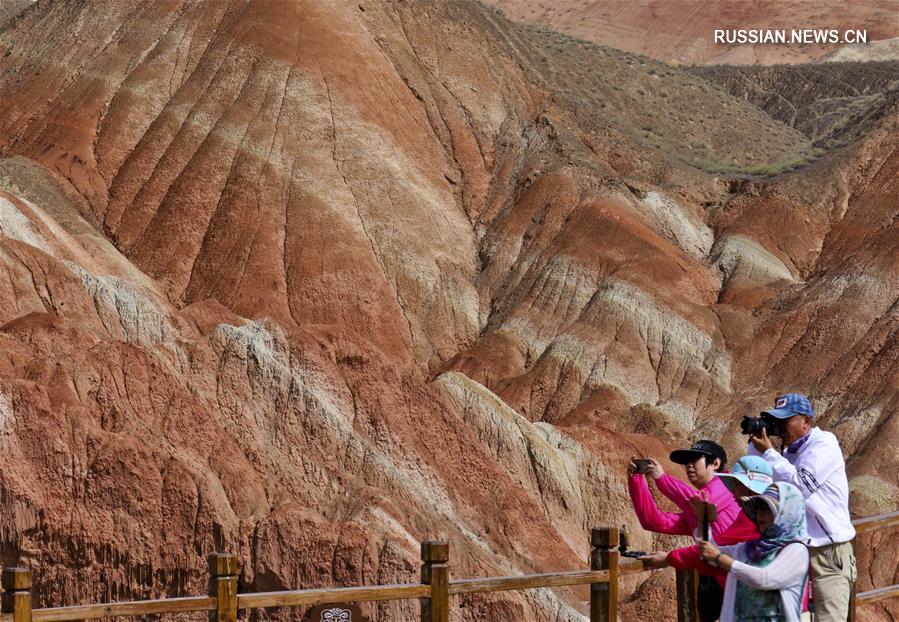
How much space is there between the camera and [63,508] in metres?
31.0

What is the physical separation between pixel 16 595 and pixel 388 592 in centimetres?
296

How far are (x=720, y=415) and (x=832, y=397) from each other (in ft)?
12.3

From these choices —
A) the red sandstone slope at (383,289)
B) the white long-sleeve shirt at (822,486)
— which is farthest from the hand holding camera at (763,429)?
the red sandstone slope at (383,289)

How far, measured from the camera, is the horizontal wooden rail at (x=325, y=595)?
45.4 ft

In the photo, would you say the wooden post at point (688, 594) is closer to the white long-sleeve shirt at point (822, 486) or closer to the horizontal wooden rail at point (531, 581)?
the horizontal wooden rail at point (531, 581)

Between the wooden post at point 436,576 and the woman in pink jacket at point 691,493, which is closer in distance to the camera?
the woman in pink jacket at point 691,493

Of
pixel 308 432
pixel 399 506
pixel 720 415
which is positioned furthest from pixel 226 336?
pixel 720 415

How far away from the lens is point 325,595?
1412cm

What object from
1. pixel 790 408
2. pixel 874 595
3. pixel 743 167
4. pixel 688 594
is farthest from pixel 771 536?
pixel 743 167

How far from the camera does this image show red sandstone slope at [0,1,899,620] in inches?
1291

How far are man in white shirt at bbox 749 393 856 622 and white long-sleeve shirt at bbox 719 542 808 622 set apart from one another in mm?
1609

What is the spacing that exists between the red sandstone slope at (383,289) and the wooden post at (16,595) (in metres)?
16.5

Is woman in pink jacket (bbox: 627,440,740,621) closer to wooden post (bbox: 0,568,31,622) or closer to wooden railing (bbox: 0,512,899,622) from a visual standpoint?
wooden railing (bbox: 0,512,899,622)

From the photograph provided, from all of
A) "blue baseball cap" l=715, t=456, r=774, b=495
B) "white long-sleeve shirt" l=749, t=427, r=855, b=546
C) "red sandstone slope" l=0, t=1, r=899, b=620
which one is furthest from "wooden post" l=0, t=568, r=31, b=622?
"red sandstone slope" l=0, t=1, r=899, b=620
